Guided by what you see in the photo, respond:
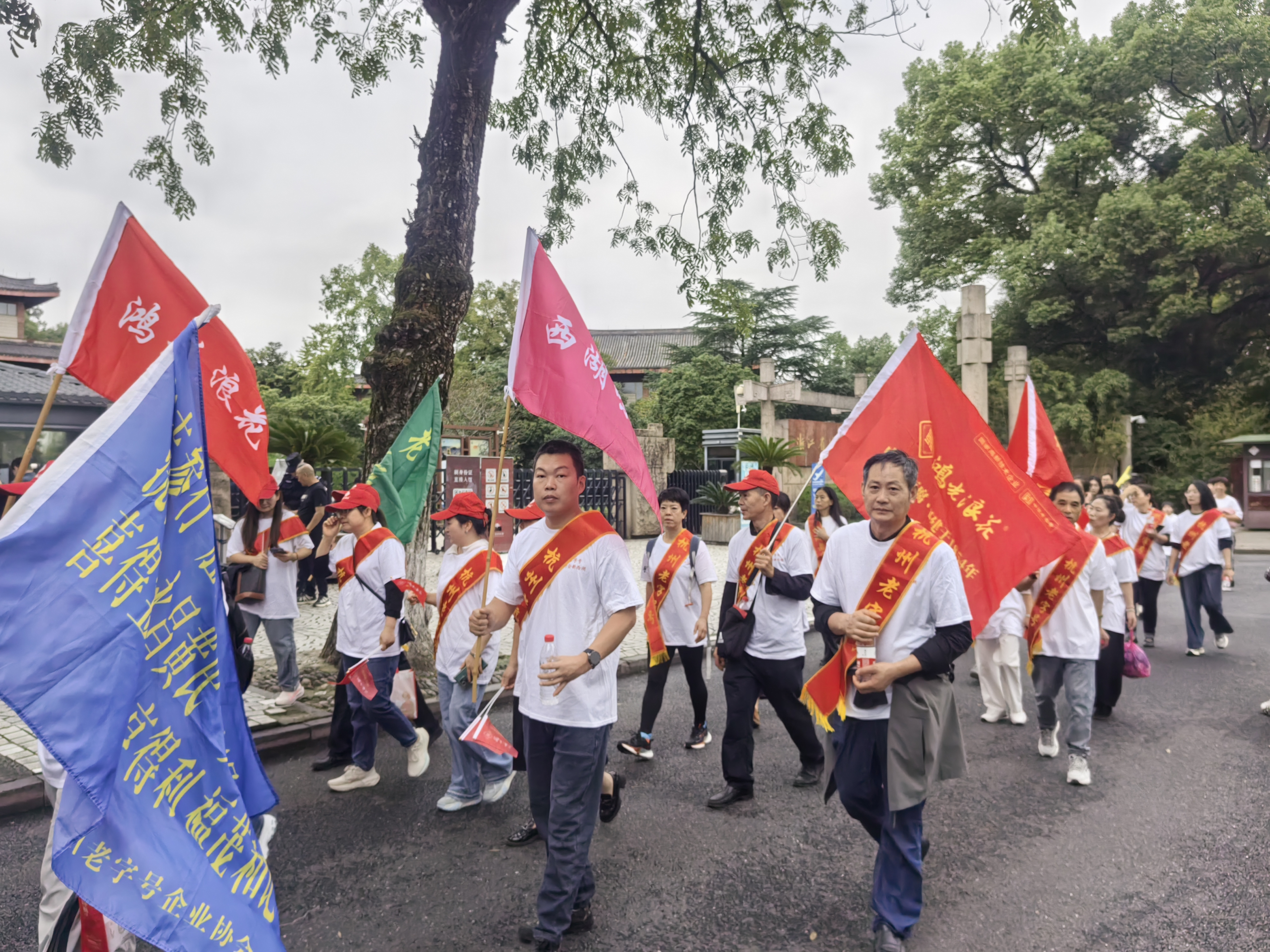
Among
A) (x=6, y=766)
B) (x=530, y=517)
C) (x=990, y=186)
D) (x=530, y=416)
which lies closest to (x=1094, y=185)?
(x=990, y=186)

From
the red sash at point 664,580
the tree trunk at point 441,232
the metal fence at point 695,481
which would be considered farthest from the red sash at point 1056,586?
the metal fence at point 695,481

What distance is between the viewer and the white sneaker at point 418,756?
4.82 m

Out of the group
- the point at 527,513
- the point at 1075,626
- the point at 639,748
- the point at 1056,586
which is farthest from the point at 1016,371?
the point at 527,513

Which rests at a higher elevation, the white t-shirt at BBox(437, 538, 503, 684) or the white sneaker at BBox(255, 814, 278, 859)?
the white t-shirt at BBox(437, 538, 503, 684)

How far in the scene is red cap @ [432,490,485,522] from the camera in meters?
4.41

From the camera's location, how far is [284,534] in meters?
6.16

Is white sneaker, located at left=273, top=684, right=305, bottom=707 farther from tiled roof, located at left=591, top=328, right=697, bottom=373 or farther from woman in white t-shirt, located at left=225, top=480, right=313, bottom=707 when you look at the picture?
tiled roof, located at left=591, top=328, right=697, bottom=373

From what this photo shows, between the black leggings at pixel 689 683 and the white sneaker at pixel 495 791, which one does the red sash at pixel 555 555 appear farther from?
the black leggings at pixel 689 683

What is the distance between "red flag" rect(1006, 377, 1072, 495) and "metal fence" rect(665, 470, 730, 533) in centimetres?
1304

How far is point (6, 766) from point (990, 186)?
29.0 metres

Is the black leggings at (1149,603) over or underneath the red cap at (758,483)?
underneath

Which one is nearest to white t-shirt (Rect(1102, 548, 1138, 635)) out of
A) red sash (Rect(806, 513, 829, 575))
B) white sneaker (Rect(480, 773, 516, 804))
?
red sash (Rect(806, 513, 829, 575))

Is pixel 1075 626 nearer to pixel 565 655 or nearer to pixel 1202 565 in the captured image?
pixel 565 655

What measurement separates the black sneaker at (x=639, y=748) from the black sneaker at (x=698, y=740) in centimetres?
31
